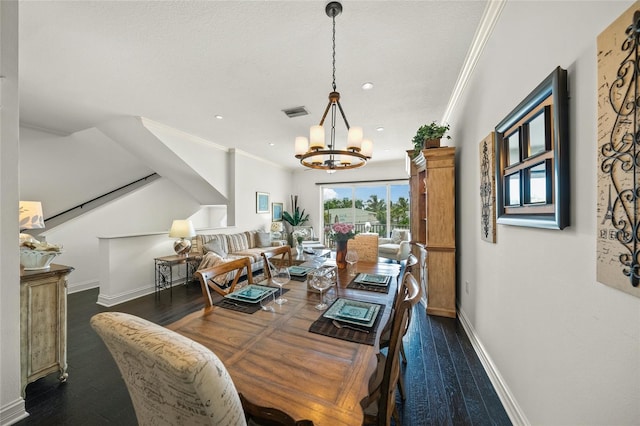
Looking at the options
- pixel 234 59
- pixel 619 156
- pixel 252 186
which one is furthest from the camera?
pixel 252 186

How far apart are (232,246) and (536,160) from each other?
4605mm

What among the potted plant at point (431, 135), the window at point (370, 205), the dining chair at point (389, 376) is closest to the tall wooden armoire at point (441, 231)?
the potted plant at point (431, 135)

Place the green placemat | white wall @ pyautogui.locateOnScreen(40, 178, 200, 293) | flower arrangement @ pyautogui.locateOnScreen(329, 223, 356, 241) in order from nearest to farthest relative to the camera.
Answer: the green placemat, flower arrangement @ pyautogui.locateOnScreen(329, 223, 356, 241), white wall @ pyautogui.locateOnScreen(40, 178, 200, 293)

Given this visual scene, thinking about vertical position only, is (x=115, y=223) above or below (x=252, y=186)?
below

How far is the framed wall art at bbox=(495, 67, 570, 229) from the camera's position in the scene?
101 centimetres

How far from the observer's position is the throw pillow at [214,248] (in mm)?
4031

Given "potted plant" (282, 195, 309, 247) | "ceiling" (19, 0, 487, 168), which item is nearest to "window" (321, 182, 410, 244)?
"potted plant" (282, 195, 309, 247)

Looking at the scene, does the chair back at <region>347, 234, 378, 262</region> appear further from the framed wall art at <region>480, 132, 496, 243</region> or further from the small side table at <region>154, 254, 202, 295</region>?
the small side table at <region>154, 254, 202, 295</region>

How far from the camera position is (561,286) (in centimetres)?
106

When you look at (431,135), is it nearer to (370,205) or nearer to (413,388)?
(413,388)

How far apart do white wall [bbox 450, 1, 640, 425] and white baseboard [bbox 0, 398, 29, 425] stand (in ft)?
10.0

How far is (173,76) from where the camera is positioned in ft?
8.20

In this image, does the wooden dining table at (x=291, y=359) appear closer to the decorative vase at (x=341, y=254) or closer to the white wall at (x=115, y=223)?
the decorative vase at (x=341, y=254)

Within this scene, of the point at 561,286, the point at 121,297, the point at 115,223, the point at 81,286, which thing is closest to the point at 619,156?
the point at 561,286
